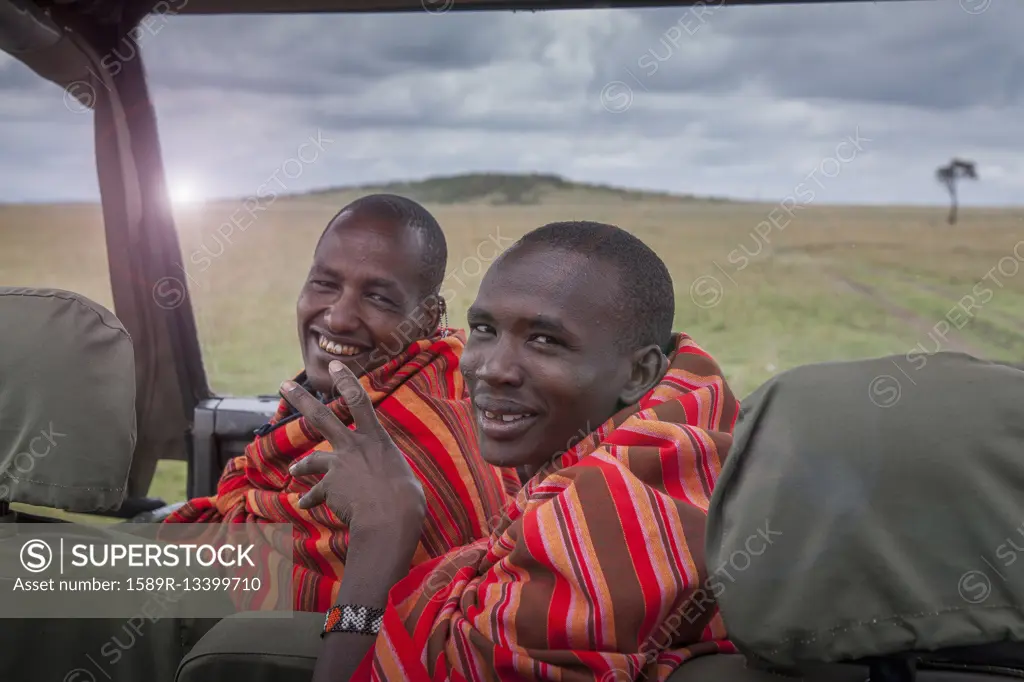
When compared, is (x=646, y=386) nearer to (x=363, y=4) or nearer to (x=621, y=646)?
(x=621, y=646)

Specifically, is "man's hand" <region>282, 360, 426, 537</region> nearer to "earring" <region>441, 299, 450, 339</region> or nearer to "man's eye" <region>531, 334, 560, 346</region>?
"man's eye" <region>531, 334, 560, 346</region>

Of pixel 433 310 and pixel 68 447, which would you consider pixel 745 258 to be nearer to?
pixel 433 310

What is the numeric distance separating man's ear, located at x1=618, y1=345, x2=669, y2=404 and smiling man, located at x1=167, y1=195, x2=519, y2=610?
630mm

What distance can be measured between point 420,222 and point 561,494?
1.12 metres

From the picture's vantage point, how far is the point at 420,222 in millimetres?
2338

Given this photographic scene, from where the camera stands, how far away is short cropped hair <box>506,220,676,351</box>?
5.31ft

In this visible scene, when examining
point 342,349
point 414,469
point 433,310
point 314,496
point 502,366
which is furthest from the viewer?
point 433,310

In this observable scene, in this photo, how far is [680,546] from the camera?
132cm

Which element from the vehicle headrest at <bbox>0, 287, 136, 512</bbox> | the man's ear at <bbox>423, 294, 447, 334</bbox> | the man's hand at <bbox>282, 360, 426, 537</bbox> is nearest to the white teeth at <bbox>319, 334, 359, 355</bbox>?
the man's ear at <bbox>423, 294, 447, 334</bbox>

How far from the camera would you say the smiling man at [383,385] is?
2.13 meters

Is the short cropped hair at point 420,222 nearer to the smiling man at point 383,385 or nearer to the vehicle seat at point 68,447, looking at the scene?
the smiling man at point 383,385

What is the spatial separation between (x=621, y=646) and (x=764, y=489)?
1.09ft

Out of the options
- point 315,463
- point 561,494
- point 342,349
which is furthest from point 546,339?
point 342,349

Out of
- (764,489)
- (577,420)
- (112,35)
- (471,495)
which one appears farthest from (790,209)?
(112,35)
